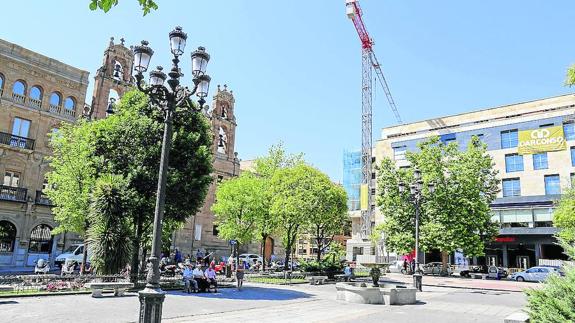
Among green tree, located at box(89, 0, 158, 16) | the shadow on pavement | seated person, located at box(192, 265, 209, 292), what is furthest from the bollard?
green tree, located at box(89, 0, 158, 16)

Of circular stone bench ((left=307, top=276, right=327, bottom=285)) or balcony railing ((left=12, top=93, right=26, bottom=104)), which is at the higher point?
balcony railing ((left=12, top=93, right=26, bottom=104))

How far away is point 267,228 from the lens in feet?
110

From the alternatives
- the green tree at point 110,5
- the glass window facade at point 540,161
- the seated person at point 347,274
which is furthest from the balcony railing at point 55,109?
the glass window facade at point 540,161

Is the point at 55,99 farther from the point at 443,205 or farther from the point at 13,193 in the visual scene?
the point at 443,205

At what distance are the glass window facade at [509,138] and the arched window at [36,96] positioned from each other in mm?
48518

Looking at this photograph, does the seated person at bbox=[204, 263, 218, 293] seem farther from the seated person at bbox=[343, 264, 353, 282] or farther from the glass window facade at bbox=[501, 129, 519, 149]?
the glass window facade at bbox=[501, 129, 519, 149]

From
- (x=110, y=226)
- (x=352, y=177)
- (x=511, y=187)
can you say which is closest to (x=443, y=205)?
(x=511, y=187)

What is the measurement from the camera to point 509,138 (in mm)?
49031

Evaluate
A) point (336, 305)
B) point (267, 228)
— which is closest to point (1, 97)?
point (267, 228)

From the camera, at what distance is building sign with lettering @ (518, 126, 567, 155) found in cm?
4500

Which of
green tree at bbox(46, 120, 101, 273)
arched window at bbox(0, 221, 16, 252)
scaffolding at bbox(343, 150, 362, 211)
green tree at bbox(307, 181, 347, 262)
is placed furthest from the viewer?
scaffolding at bbox(343, 150, 362, 211)

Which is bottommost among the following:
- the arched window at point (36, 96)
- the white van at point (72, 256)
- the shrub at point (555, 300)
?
the white van at point (72, 256)

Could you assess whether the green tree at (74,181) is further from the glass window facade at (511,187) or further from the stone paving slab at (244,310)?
the glass window facade at (511,187)

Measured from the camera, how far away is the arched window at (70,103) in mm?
34375
